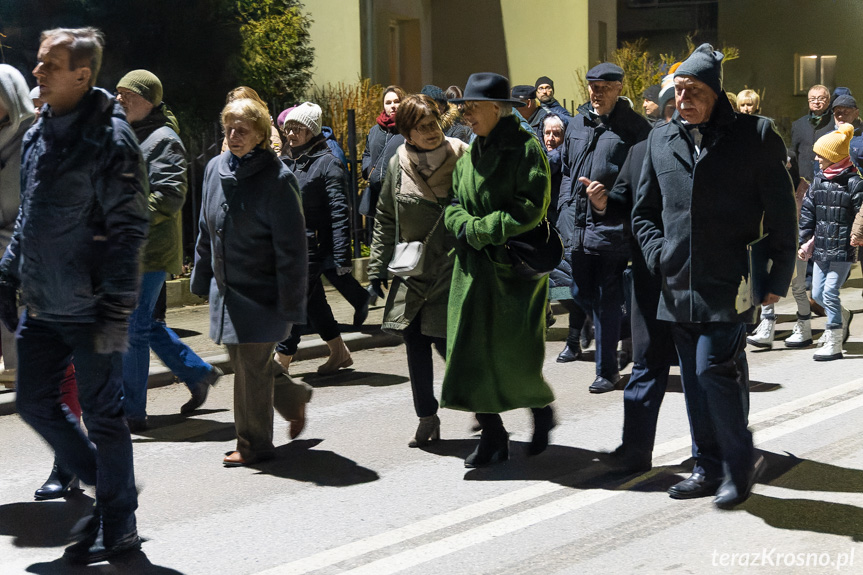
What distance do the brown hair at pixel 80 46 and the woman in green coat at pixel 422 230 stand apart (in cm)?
206

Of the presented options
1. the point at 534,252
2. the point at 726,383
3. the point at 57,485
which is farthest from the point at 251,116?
the point at 726,383

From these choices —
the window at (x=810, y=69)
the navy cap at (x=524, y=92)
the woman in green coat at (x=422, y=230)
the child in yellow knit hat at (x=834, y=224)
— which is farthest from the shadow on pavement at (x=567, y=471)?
the window at (x=810, y=69)

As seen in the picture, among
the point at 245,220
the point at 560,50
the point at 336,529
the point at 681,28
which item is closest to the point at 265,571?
the point at 336,529

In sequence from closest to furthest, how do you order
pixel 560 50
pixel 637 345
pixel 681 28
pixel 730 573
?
pixel 730 573 → pixel 637 345 → pixel 560 50 → pixel 681 28

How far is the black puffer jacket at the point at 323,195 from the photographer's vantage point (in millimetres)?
8359

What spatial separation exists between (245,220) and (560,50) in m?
20.3

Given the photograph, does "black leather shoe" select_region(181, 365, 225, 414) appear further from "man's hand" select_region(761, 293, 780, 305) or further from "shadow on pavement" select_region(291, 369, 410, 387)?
"man's hand" select_region(761, 293, 780, 305)

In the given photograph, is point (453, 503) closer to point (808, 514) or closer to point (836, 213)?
point (808, 514)

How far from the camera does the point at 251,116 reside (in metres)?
6.10

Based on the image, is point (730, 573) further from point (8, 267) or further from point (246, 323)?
point (8, 267)

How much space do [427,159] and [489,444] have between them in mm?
1540

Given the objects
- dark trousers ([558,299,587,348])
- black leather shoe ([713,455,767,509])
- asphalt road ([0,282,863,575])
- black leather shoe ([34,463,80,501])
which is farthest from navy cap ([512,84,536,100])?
black leather shoe ([34,463,80,501])

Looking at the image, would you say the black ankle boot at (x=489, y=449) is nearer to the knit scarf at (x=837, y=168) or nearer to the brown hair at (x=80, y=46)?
the brown hair at (x=80, y=46)

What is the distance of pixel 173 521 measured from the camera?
5.46m
